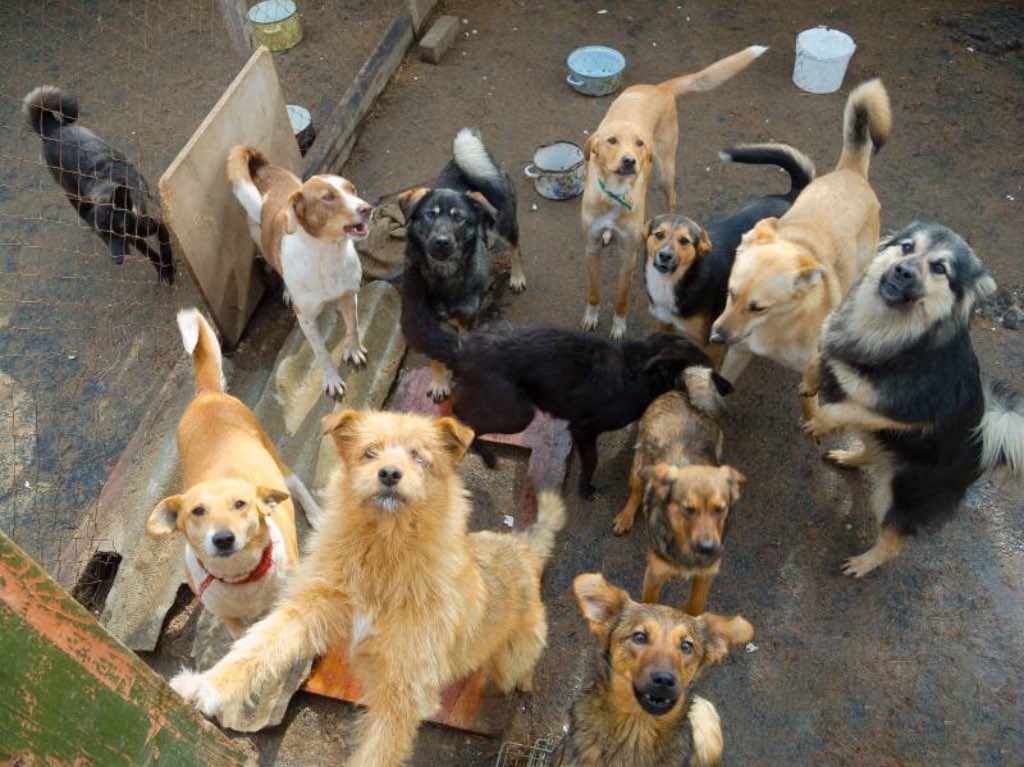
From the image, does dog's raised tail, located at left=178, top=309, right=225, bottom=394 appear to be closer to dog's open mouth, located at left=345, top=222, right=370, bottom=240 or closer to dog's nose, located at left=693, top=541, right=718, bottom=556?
dog's open mouth, located at left=345, top=222, right=370, bottom=240

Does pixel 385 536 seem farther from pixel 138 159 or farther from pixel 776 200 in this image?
pixel 138 159

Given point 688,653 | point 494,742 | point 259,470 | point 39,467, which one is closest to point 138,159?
point 39,467

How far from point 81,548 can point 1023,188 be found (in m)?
7.30

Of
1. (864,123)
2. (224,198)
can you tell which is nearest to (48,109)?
(224,198)

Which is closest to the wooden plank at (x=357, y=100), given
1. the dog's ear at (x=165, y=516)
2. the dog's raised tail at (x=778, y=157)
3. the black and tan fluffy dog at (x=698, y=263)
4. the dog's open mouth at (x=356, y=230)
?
the dog's open mouth at (x=356, y=230)

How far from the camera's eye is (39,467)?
198 inches

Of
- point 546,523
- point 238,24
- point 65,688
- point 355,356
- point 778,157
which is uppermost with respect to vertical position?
point 65,688

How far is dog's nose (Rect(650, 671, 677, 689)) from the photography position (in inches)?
99.3

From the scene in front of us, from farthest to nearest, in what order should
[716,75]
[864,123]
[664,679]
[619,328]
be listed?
[716,75] < [619,328] < [864,123] < [664,679]

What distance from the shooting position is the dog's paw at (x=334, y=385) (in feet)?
16.3

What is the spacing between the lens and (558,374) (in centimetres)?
414

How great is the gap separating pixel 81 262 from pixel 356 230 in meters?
3.23

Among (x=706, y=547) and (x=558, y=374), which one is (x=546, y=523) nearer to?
(x=706, y=547)

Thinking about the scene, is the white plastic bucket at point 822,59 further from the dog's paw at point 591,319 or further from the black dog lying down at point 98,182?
the black dog lying down at point 98,182
